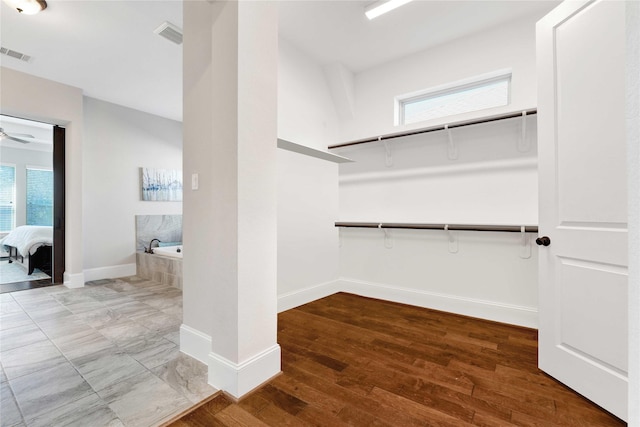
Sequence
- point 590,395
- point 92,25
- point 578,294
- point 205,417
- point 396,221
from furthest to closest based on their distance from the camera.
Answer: point 396,221, point 92,25, point 578,294, point 590,395, point 205,417

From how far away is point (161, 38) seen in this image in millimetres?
2814

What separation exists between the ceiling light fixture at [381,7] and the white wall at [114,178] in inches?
163

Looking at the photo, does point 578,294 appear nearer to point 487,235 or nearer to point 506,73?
point 487,235

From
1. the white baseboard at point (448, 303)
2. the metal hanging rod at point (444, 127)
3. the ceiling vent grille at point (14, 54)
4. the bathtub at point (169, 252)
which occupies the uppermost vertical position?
the ceiling vent grille at point (14, 54)

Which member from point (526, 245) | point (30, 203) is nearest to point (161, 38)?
point (526, 245)

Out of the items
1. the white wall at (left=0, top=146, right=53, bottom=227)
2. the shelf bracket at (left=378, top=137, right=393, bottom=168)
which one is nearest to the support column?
the shelf bracket at (left=378, top=137, right=393, bottom=168)

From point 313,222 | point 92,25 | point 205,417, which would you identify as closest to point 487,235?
point 313,222

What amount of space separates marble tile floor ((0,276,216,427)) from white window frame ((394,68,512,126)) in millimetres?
3259

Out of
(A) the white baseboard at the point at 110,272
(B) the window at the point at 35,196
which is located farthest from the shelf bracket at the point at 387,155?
(B) the window at the point at 35,196

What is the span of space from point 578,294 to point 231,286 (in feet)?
6.55

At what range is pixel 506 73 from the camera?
280 cm

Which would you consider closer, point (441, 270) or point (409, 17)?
point (409, 17)

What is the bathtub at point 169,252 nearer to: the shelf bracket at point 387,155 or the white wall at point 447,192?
the white wall at point 447,192

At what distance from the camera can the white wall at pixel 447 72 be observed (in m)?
2.66
